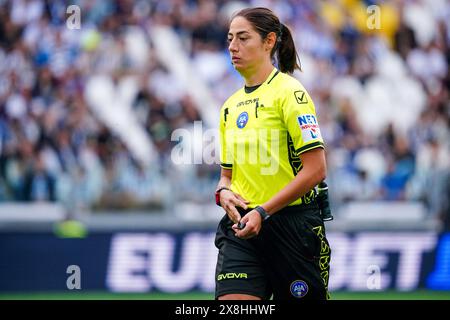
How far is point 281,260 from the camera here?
529cm

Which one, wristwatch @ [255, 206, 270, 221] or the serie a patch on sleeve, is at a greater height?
the serie a patch on sleeve

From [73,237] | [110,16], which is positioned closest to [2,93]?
[110,16]

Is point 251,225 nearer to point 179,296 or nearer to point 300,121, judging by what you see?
point 300,121

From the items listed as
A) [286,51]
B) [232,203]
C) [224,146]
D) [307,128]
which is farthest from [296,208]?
[286,51]

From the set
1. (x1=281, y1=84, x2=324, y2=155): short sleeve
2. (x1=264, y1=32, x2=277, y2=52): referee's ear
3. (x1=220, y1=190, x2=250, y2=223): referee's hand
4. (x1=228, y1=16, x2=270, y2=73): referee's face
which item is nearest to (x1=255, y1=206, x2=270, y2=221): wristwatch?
(x1=220, y1=190, x2=250, y2=223): referee's hand

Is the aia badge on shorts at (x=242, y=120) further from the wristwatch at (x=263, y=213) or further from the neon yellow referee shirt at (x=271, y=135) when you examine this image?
the wristwatch at (x=263, y=213)

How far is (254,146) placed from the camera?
530cm

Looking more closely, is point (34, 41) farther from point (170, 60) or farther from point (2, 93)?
point (170, 60)

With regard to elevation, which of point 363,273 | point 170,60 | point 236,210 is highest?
point 170,60

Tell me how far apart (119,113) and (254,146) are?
827 centimetres

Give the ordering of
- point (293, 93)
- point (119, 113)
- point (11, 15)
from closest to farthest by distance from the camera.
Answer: point (293, 93) → point (119, 113) → point (11, 15)

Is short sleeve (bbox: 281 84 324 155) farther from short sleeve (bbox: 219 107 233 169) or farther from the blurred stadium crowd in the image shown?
the blurred stadium crowd

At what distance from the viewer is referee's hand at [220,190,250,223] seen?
5211mm

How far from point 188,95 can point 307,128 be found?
8762 millimetres
